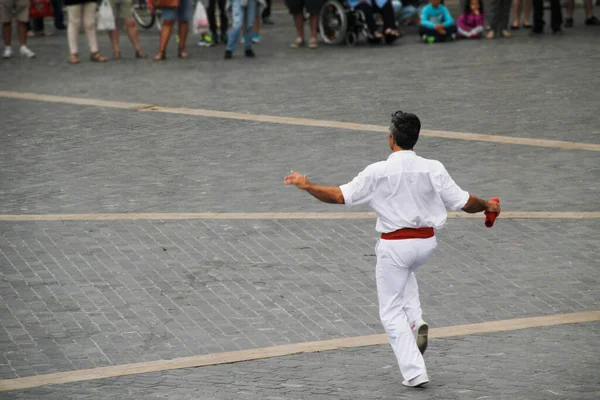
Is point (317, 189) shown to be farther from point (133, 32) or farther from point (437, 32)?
point (437, 32)

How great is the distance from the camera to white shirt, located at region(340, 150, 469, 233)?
650 centimetres

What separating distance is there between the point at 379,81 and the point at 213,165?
5.12 metres

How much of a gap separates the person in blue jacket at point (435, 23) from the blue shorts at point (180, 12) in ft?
13.7

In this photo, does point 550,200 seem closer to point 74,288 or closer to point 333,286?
point 333,286

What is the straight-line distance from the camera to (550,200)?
10547mm

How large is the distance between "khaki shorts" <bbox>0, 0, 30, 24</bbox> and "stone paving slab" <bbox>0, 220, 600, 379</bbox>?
9918mm

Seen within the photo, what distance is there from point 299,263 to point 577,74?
8.95 meters

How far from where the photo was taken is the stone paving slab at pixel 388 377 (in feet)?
21.4

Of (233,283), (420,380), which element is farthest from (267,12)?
(420,380)

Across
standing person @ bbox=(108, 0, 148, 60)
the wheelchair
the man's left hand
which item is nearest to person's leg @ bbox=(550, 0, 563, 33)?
the wheelchair

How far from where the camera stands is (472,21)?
68.7 feet

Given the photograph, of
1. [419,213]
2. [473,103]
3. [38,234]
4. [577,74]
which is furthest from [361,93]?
[419,213]

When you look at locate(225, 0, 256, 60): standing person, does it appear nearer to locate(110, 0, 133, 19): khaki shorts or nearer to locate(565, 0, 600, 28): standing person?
locate(110, 0, 133, 19): khaki shorts

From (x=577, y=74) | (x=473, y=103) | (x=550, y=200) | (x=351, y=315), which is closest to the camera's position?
(x=351, y=315)
